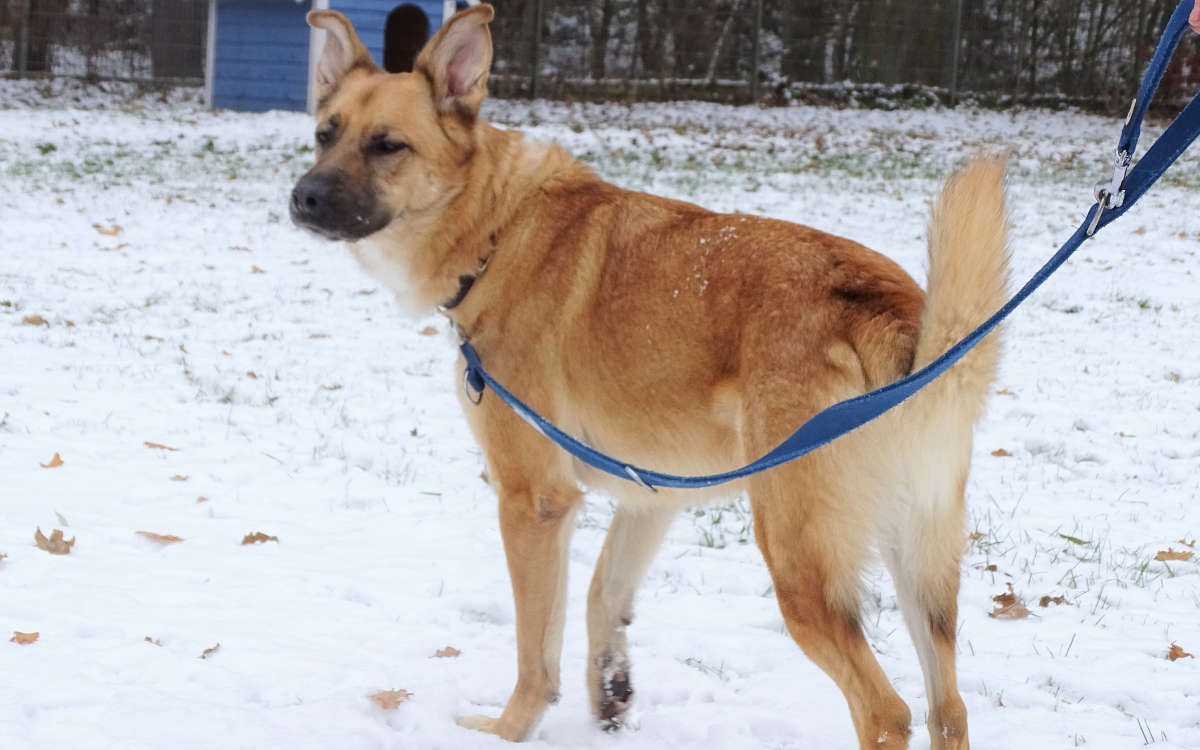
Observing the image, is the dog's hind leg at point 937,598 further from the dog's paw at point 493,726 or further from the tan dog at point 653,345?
the dog's paw at point 493,726

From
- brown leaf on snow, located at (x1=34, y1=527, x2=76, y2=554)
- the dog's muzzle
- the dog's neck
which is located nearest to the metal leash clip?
the dog's neck

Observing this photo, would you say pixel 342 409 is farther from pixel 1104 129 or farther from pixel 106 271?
pixel 1104 129

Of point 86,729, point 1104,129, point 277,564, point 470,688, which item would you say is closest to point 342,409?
point 277,564

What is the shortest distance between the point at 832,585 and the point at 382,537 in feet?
7.34

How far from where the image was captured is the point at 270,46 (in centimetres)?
1806

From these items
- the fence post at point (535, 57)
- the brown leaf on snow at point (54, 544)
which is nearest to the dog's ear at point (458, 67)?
the brown leaf on snow at point (54, 544)

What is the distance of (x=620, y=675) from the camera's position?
10.5 ft

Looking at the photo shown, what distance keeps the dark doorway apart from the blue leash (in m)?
18.4

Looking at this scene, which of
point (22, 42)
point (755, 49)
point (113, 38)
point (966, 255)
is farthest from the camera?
point (755, 49)

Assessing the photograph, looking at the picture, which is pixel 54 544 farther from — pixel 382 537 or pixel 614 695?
pixel 614 695

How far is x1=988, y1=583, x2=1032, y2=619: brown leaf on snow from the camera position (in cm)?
377

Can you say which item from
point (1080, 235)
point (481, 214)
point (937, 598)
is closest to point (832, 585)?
point (937, 598)

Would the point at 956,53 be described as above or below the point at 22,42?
above

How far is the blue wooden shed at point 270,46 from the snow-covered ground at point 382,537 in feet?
28.7
